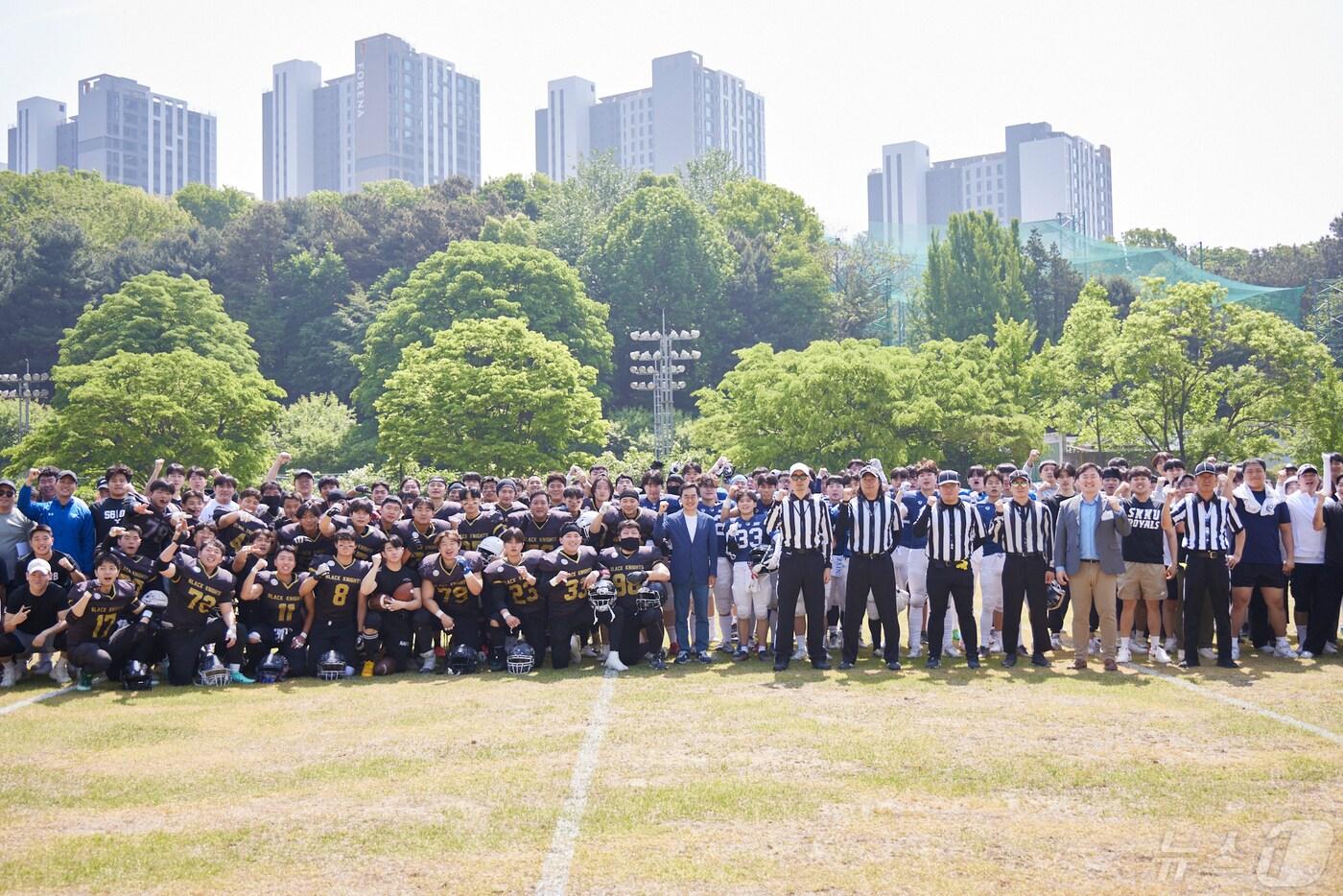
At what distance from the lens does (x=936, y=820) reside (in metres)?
6.76

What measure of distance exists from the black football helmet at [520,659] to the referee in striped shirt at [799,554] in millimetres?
2504

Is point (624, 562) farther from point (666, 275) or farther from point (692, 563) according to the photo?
point (666, 275)

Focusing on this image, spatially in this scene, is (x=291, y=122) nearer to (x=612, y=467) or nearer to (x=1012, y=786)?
(x=612, y=467)

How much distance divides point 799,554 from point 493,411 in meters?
26.0

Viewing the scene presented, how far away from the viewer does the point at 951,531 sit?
A: 1184 centimetres

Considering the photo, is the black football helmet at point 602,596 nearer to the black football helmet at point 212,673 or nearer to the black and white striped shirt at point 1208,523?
the black football helmet at point 212,673

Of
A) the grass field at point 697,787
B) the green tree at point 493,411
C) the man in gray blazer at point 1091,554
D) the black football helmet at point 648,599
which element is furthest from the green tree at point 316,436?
the man in gray blazer at point 1091,554

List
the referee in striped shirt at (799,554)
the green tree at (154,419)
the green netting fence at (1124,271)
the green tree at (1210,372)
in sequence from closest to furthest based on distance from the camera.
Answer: the referee in striped shirt at (799,554)
the green tree at (154,419)
the green tree at (1210,372)
the green netting fence at (1124,271)

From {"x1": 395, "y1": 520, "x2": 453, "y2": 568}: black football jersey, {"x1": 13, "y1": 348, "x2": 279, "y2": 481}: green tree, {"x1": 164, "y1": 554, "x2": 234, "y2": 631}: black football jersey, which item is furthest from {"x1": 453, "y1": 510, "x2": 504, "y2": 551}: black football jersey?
{"x1": 13, "y1": 348, "x2": 279, "y2": 481}: green tree

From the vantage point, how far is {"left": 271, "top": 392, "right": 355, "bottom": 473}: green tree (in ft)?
162

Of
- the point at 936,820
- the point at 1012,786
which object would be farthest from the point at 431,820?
the point at 1012,786

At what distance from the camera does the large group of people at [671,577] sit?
11727 mm

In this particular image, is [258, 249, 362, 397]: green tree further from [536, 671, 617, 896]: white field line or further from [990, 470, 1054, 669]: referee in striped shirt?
[536, 671, 617, 896]: white field line

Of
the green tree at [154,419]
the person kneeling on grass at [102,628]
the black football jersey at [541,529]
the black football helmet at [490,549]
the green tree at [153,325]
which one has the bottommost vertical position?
the person kneeling on grass at [102,628]
